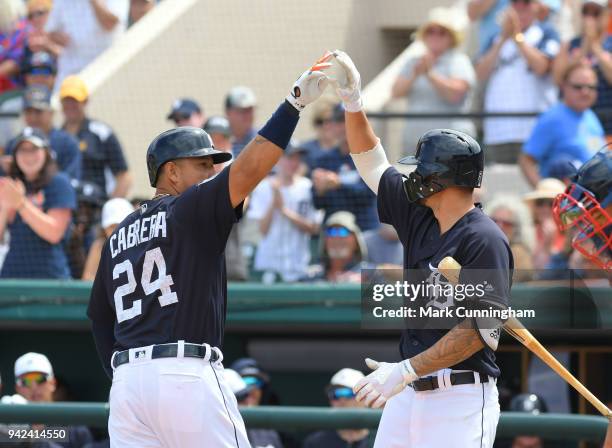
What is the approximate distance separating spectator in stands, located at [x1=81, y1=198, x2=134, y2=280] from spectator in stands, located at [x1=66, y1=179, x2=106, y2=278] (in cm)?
10

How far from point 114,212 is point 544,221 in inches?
97.1

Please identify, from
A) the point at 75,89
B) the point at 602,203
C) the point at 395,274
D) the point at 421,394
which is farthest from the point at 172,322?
the point at 75,89

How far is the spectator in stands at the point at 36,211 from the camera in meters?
7.16

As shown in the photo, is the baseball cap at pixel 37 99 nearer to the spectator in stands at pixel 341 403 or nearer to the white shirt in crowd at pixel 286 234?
the white shirt in crowd at pixel 286 234

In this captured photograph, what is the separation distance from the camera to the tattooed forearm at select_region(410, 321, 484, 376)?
160 inches

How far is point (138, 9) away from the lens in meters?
10.3

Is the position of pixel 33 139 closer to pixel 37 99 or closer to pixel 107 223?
pixel 107 223

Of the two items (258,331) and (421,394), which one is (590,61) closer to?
(258,331)

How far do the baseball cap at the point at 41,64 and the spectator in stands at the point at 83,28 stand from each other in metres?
0.38

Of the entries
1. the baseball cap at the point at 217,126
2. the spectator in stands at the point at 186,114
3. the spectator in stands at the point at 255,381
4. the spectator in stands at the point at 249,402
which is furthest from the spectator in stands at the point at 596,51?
the spectator in stands at the point at 249,402

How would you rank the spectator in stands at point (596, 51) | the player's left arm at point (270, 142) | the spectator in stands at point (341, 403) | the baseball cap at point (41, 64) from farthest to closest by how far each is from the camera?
1. the baseball cap at point (41, 64)
2. the spectator in stands at point (596, 51)
3. the spectator in stands at point (341, 403)
4. the player's left arm at point (270, 142)

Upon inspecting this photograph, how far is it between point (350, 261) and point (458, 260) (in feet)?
10.2

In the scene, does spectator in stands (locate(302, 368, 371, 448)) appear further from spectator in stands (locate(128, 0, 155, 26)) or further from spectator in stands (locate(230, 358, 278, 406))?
spectator in stands (locate(128, 0, 155, 26))

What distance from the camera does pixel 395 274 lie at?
6.20 metres
